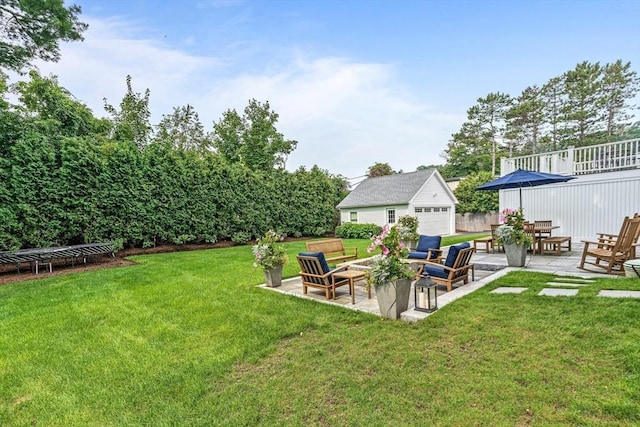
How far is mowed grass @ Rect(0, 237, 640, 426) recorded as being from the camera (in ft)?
7.70

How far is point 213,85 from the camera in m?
12.7

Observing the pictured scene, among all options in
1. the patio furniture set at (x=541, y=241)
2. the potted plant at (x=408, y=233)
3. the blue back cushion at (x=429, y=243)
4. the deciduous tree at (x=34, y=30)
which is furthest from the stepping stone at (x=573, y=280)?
the deciduous tree at (x=34, y=30)

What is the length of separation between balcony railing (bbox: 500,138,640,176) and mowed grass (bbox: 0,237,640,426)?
7.34 m

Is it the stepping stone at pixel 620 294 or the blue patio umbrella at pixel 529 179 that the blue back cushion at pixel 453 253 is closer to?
the stepping stone at pixel 620 294

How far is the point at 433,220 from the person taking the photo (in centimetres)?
1977

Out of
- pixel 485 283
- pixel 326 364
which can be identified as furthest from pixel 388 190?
pixel 326 364

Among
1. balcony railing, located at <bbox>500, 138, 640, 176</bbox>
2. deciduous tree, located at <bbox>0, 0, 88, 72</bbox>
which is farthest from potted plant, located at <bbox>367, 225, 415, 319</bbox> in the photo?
deciduous tree, located at <bbox>0, 0, 88, 72</bbox>

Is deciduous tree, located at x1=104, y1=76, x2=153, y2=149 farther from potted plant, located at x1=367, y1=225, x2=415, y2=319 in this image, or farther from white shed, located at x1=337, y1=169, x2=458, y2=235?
potted plant, located at x1=367, y1=225, x2=415, y2=319

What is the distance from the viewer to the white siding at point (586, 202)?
368 inches

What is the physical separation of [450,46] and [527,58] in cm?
437

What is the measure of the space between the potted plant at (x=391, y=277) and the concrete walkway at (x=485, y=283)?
183 millimetres

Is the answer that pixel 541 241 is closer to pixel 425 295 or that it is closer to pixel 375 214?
pixel 425 295

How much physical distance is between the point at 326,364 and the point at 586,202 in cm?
1166

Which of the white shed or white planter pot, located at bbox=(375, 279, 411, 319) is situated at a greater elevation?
the white shed
